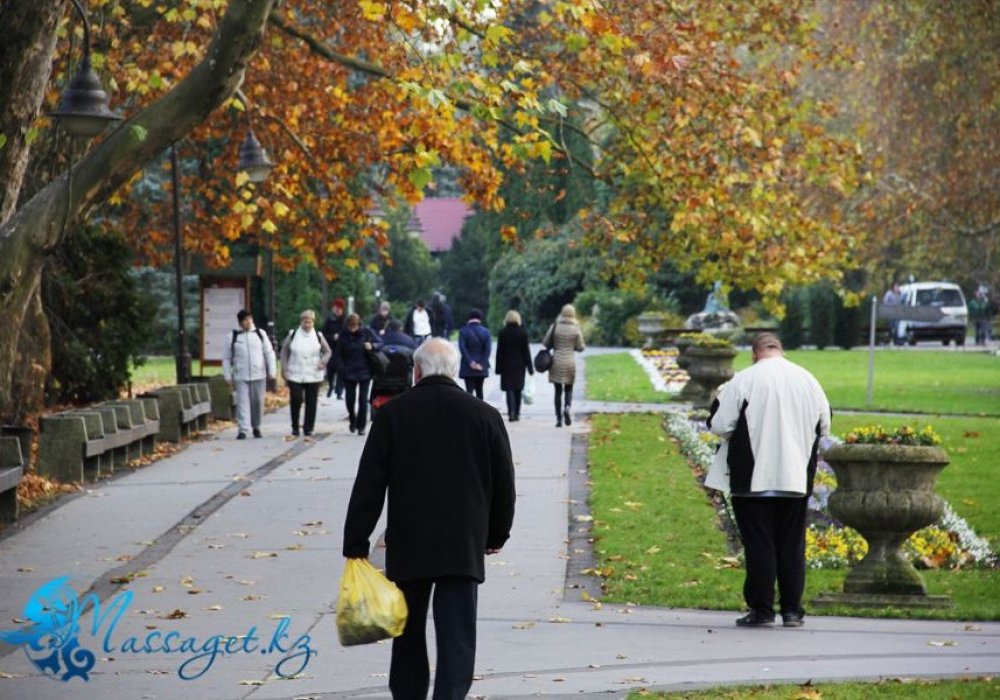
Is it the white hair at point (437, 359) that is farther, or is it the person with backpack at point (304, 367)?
the person with backpack at point (304, 367)

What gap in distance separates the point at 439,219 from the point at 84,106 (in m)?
105

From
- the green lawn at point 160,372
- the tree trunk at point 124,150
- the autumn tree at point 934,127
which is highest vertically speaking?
the autumn tree at point 934,127

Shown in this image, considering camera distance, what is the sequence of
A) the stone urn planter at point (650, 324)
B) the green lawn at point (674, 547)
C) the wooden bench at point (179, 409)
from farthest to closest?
the stone urn planter at point (650, 324) < the wooden bench at point (179, 409) < the green lawn at point (674, 547)

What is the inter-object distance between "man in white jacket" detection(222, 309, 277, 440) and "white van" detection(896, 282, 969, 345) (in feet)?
137

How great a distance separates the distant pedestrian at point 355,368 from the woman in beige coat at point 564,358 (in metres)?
2.63

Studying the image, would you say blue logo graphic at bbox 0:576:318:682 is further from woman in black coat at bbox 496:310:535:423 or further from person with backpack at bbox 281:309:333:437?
woman in black coat at bbox 496:310:535:423

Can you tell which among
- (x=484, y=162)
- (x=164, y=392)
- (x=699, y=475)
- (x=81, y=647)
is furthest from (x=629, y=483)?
(x=81, y=647)

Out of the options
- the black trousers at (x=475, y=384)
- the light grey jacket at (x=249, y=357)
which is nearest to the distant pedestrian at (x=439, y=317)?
the black trousers at (x=475, y=384)

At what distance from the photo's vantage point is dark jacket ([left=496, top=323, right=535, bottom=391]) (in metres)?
27.2

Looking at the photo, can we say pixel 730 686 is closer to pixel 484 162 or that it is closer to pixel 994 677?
pixel 994 677

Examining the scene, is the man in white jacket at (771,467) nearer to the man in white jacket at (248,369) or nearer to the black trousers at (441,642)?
the black trousers at (441,642)

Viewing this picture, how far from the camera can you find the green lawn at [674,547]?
41.9 feet

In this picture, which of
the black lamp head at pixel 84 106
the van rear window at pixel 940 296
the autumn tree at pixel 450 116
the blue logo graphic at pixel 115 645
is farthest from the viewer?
the van rear window at pixel 940 296

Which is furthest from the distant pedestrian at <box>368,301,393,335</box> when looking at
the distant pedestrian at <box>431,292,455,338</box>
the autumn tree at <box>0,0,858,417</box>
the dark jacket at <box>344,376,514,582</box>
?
the dark jacket at <box>344,376,514,582</box>
